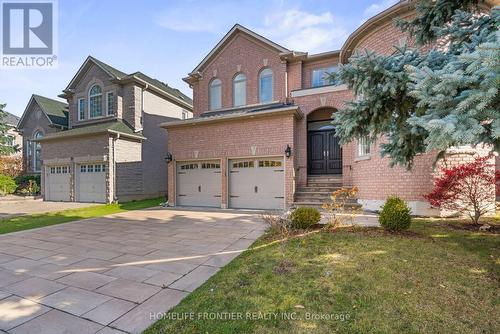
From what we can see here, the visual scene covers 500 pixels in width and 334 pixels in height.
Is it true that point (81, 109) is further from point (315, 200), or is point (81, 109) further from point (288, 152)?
point (315, 200)

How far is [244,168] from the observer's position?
11.3 metres

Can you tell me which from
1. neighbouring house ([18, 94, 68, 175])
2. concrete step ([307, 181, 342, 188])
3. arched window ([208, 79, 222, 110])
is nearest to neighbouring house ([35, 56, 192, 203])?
neighbouring house ([18, 94, 68, 175])

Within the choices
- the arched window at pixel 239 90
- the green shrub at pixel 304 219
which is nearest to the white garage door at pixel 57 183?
the arched window at pixel 239 90

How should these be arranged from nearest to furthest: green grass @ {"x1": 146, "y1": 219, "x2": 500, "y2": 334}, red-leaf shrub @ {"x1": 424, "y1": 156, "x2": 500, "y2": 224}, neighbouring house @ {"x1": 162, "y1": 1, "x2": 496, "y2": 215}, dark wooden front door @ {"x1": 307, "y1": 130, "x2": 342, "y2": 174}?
green grass @ {"x1": 146, "y1": 219, "x2": 500, "y2": 334}, red-leaf shrub @ {"x1": 424, "y1": 156, "x2": 500, "y2": 224}, neighbouring house @ {"x1": 162, "y1": 1, "x2": 496, "y2": 215}, dark wooden front door @ {"x1": 307, "y1": 130, "x2": 342, "y2": 174}

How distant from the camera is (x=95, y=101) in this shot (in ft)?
56.1

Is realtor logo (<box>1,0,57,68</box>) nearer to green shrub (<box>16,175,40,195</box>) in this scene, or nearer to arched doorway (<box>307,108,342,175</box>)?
arched doorway (<box>307,108,342,175</box>)

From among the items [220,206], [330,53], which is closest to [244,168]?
[220,206]

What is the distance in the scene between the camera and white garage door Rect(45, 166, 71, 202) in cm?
1605

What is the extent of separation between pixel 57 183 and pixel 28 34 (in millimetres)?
9462

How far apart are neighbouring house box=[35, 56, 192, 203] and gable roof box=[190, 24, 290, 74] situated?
4.34 m

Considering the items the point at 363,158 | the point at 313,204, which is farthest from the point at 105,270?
A: the point at 363,158

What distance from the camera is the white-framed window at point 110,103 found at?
1623 centimetres

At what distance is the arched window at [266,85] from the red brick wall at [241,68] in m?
0.19

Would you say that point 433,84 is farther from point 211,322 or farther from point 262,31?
point 262,31
